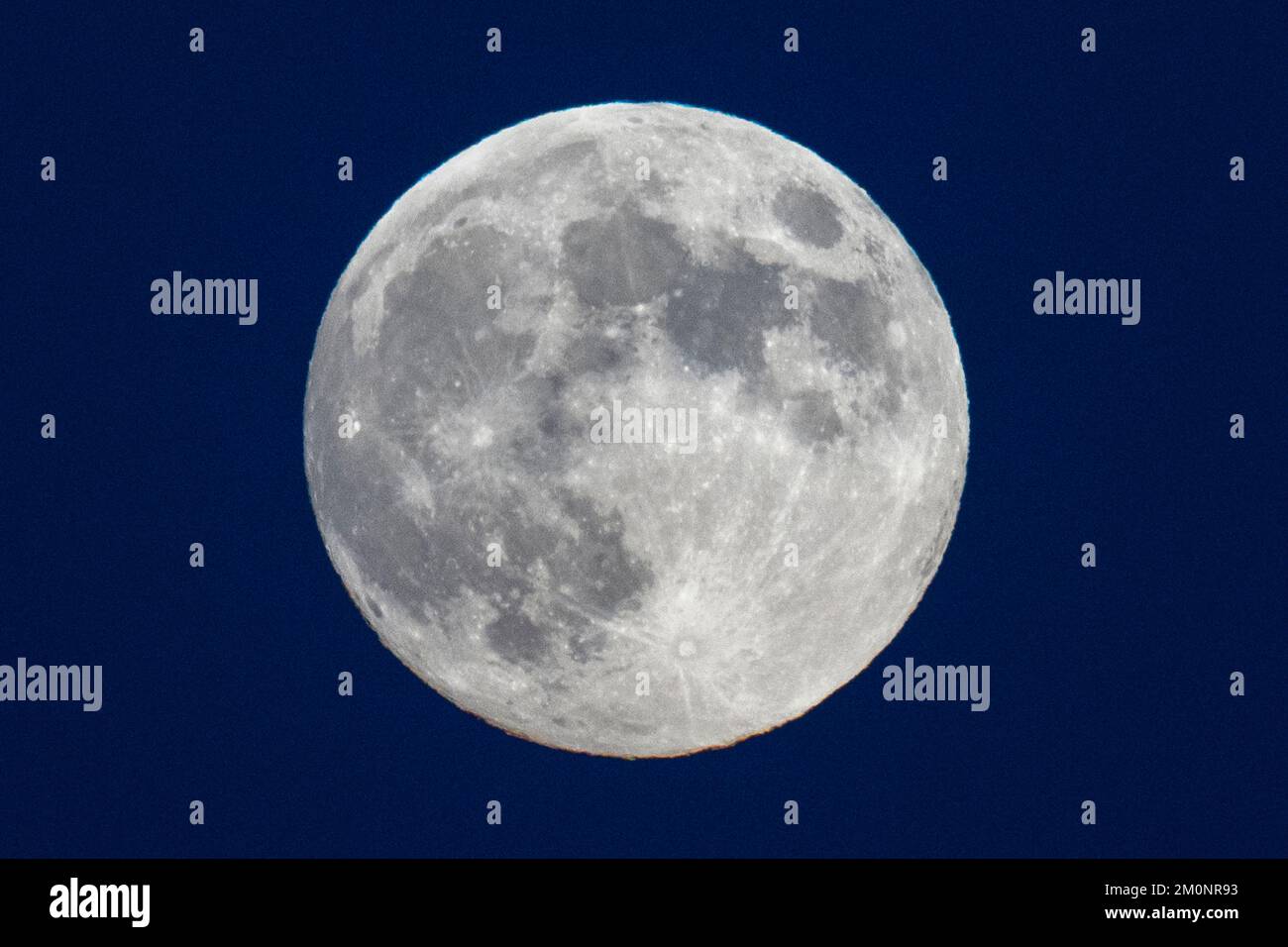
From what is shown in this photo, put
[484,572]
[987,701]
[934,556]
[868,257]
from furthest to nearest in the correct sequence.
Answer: [987,701]
[934,556]
[868,257]
[484,572]

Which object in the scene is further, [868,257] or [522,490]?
[868,257]

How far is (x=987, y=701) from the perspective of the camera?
20.6 ft

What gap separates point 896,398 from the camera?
495 cm

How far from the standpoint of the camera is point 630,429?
4453 mm

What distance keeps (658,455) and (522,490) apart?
0.61 metres

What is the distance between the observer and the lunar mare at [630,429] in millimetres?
4516

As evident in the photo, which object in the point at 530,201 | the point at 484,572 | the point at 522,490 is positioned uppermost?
the point at 530,201

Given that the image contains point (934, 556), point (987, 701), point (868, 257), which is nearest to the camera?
point (868, 257)

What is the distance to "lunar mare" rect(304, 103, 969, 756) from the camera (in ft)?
14.8

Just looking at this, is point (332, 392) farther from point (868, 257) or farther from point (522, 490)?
point (868, 257)
